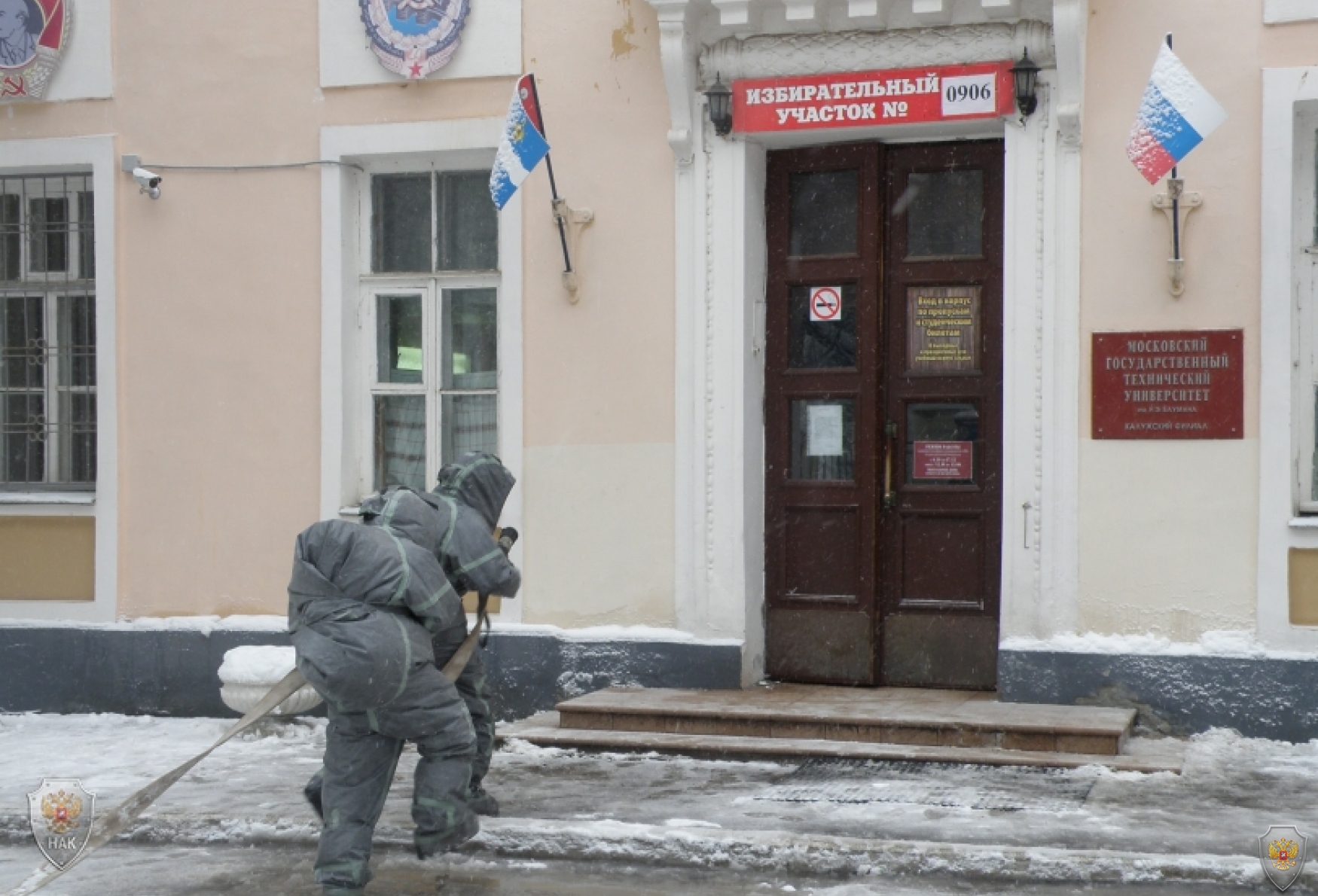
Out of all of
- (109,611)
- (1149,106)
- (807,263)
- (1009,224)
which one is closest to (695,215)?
(807,263)

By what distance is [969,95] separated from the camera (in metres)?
8.72

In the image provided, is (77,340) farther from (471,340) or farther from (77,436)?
(471,340)

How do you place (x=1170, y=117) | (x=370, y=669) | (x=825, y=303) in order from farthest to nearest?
(x=825, y=303) < (x=1170, y=117) < (x=370, y=669)

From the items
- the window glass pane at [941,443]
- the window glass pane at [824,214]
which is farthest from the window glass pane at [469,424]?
Answer: the window glass pane at [941,443]

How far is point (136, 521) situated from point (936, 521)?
4.58 meters

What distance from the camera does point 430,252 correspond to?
32.8 feet

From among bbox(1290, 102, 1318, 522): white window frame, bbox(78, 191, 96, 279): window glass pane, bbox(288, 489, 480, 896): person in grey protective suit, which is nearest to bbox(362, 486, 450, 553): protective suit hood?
bbox(288, 489, 480, 896): person in grey protective suit

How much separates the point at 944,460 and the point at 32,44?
576 centimetres

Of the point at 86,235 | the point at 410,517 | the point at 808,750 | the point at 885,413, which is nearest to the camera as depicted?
the point at 410,517

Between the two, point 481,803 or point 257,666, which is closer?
point 481,803

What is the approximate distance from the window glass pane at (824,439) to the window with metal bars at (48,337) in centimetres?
422

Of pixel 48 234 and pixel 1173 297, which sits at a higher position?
pixel 48 234

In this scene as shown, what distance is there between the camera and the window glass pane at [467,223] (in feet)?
32.4

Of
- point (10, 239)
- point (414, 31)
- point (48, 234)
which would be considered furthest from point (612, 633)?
point (10, 239)
